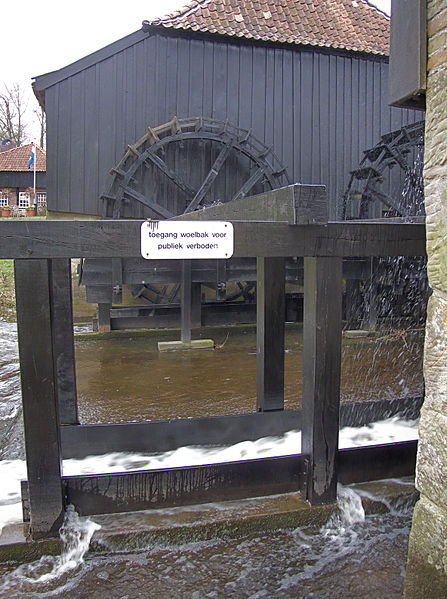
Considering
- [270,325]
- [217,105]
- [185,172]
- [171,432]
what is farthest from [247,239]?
[217,105]

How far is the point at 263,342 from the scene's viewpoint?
3859mm

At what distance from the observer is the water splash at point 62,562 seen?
2.45 m

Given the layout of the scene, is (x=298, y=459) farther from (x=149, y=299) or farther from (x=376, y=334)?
(x=149, y=299)

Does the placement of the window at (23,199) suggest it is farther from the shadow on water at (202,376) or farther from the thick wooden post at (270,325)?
the thick wooden post at (270,325)

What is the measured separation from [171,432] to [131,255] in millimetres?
1740

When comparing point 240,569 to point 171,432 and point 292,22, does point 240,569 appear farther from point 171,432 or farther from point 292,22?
point 292,22

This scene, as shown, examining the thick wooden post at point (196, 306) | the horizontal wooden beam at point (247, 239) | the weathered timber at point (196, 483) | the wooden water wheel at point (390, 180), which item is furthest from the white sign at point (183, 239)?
the wooden water wheel at point (390, 180)

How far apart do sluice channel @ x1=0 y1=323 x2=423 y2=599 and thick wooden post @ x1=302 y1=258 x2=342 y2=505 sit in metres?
0.22

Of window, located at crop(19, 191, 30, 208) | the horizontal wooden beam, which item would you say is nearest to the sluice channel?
the horizontal wooden beam

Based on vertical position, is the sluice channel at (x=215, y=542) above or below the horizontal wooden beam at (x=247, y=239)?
below

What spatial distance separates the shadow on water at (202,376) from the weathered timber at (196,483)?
1.79 meters

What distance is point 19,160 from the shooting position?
36969 millimetres

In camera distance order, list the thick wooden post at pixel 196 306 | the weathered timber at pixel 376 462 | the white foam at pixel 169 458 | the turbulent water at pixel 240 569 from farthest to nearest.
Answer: the thick wooden post at pixel 196 306 → the white foam at pixel 169 458 → the weathered timber at pixel 376 462 → the turbulent water at pixel 240 569

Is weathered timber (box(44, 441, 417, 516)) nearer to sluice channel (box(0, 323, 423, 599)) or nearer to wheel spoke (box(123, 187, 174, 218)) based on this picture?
sluice channel (box(0, 323, 423, 599))
